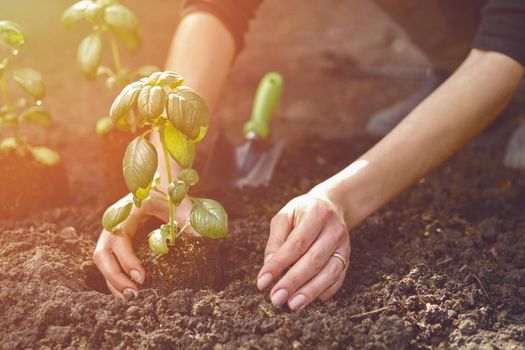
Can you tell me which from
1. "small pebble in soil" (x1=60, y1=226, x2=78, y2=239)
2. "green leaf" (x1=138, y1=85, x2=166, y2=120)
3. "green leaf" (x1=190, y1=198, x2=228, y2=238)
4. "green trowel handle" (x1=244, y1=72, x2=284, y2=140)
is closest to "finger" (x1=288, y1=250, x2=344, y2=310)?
"green leaf" (x1=190, y1=198, x2=228, y2=238)

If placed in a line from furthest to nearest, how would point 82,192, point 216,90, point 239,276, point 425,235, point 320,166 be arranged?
point 320,166 < point 82,192 < point 216,90 < point 425,235 < point 239,276

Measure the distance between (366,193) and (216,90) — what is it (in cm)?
72

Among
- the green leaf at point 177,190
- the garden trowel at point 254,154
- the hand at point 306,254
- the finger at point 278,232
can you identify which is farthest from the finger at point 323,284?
the garden trowel at point 254,154

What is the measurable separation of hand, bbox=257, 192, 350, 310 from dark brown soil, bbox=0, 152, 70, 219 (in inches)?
34.9

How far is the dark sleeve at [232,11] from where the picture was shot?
2146 mm

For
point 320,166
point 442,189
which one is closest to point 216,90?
point 320,166

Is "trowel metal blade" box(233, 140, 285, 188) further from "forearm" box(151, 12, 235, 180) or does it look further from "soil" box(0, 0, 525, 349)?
"forearm" box(151, 12, 235, 180)

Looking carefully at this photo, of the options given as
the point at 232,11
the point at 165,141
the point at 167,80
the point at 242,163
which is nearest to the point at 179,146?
the point at 165,141

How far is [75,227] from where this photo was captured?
1917mm

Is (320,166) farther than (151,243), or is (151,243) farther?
(320,166)

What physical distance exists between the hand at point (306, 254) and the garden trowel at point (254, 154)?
78cm

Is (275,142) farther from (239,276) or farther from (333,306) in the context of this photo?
(333,306)

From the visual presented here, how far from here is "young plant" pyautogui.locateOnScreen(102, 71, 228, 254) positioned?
4.32ft

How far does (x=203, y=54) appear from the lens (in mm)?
2070
